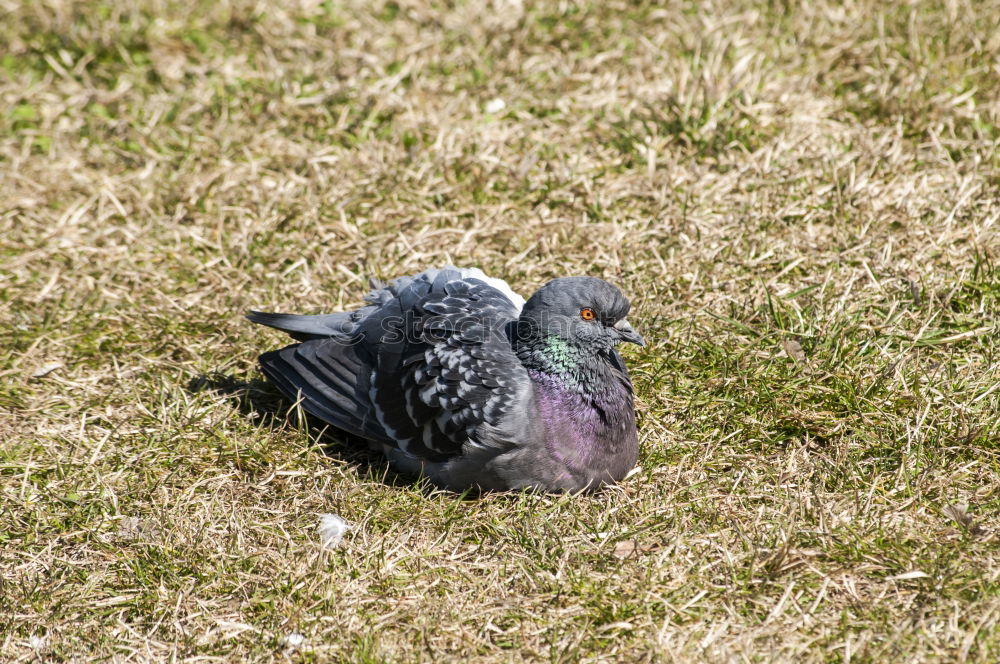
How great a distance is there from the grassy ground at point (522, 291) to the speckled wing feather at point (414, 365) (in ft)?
0.71

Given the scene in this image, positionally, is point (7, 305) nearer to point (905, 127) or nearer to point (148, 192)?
point (148, 192)

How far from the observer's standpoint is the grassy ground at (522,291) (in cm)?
348

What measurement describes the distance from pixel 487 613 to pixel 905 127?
3.97 meters

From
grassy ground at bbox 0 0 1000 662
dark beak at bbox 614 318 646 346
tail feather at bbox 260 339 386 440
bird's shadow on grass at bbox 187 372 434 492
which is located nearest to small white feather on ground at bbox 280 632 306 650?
grassy ground at bbox 0 0 1000 662

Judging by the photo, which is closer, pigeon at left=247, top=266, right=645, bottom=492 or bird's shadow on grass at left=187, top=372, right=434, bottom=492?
pigeon at left=247, top=266, right=645, bottom=492

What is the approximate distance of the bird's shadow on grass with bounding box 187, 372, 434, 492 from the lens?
4.26 metres

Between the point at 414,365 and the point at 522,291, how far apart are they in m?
1.08

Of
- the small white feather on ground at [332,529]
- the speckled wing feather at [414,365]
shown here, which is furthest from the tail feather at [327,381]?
the small white feather on ground at [332,529]

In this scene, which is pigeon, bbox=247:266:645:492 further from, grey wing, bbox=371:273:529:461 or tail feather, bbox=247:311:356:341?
tail feather, bbox=247:311:356:341

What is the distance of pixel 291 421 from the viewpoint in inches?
175

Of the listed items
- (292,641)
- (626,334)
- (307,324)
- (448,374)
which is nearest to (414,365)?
(448,374)

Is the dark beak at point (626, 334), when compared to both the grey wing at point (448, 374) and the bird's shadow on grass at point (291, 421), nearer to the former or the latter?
the grey wing at point (448, 374)

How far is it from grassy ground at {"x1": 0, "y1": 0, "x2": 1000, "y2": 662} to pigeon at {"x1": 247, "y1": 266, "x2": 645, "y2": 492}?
0.15 meters

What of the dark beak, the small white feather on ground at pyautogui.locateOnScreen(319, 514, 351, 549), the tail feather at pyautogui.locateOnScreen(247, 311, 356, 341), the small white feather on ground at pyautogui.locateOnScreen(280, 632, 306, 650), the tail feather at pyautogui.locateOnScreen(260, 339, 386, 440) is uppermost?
the dark beak
